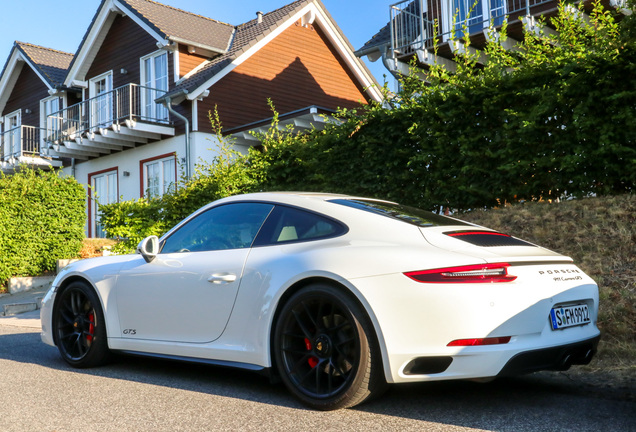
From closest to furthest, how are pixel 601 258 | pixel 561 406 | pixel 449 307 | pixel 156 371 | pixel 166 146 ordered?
pixel 449 307 → pixel 561 406 → pixel 156 371 → pixel 601 258 → pixel 166 146

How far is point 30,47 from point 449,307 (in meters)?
29.4

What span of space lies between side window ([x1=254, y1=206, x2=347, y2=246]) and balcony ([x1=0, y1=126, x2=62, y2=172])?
22067 millimetres

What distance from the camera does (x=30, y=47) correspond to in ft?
94.6

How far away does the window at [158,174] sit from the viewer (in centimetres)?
2083

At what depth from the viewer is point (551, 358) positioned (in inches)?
149

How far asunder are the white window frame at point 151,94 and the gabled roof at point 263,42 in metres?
0.86

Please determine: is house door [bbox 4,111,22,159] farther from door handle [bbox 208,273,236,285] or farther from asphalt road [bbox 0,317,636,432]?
door handle [bbox 208,273,236,285]

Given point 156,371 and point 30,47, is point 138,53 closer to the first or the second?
point 30,47

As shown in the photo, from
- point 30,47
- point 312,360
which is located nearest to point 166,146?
point 30,47

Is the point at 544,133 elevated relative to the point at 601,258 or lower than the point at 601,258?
elevated

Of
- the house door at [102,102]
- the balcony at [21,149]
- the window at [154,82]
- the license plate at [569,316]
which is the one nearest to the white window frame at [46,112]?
the balcony at [21,149]

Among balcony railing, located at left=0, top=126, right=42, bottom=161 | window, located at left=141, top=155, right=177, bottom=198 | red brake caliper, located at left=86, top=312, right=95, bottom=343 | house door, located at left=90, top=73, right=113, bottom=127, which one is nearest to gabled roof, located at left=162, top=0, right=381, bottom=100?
window, located at left=141, top=155, right=177, bottom=198

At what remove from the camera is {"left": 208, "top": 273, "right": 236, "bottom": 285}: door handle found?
15.0ft

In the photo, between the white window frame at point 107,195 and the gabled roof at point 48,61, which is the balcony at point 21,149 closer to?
the gabled roof at point 48,61
